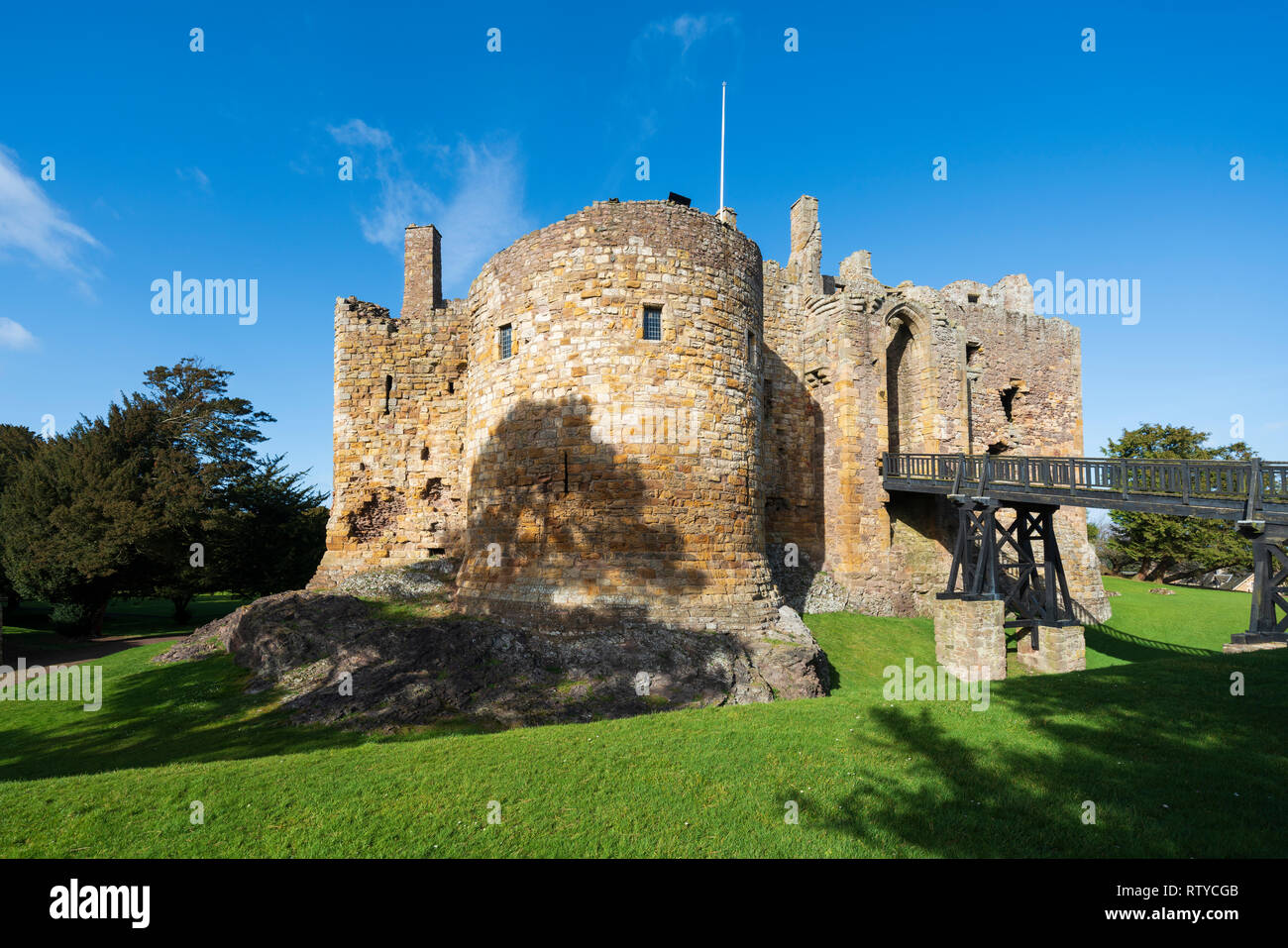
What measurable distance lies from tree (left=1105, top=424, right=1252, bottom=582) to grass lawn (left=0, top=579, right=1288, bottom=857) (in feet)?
101

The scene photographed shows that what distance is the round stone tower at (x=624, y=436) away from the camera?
39.6ft

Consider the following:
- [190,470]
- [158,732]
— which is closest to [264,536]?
[190,470]

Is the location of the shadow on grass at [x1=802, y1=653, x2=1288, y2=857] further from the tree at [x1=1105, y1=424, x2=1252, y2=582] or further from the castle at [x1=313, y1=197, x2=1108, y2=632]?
the tree at [x1=1105, y1=424, x2=1252, y2=582]

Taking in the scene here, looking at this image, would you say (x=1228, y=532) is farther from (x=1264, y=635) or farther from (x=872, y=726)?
(x=872, y=726)

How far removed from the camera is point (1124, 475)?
12633 mm

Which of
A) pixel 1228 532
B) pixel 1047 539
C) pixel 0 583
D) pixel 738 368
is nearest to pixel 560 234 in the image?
pixel 738 368

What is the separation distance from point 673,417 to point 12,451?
3272 cm

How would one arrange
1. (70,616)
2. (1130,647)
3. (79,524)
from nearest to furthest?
(1130,647), (70,616), (79,524)

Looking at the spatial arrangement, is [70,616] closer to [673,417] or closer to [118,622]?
[118,622]

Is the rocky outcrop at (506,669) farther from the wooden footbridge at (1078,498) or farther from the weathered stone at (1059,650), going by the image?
the weathered stone at (1059,650)
